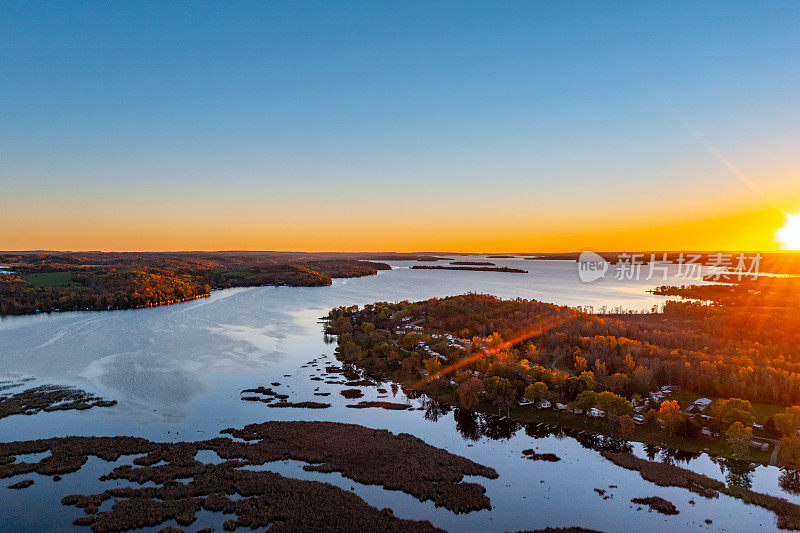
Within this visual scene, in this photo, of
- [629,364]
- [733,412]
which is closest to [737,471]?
[733,412]

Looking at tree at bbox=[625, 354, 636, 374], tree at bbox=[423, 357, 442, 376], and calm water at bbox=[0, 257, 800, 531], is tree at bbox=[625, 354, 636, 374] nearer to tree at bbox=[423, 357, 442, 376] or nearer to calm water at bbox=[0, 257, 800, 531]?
calm water at bbox=[0, 257, 800, 531]

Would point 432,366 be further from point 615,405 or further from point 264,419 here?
point 264,419

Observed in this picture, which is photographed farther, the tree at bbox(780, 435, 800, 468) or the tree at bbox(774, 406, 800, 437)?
the tree at bbox(774, 406, 800, 437)

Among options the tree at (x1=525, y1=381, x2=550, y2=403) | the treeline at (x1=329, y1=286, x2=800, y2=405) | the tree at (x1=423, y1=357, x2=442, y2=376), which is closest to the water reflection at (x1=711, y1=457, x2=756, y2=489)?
the treeline at (x1=329, y1=286, x2=800, y2=405)

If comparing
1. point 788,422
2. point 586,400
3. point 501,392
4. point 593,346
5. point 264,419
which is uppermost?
point 593,346

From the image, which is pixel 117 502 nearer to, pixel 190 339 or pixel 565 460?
pixel 565 460

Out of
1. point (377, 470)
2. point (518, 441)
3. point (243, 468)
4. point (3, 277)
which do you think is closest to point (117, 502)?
point (243, 468)
